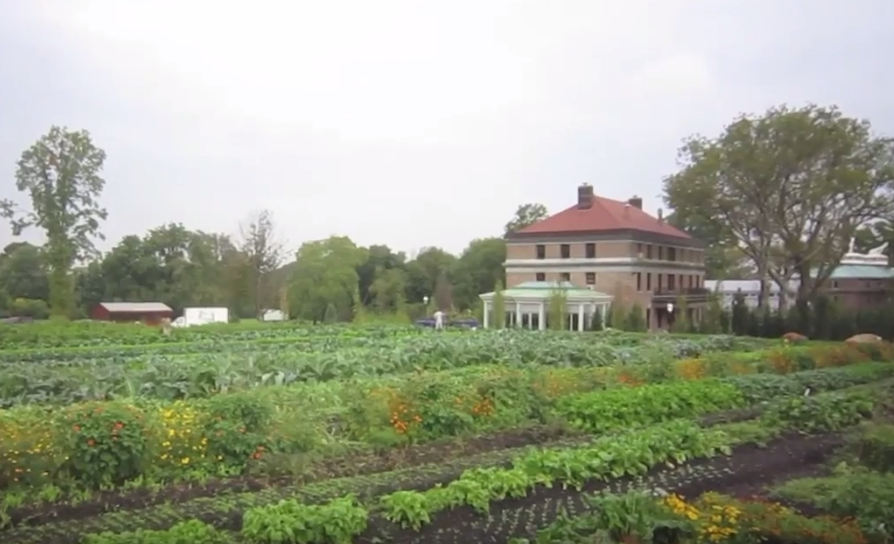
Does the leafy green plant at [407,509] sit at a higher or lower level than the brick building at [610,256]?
lower

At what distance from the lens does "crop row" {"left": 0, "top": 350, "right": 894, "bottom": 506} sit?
6273 mm

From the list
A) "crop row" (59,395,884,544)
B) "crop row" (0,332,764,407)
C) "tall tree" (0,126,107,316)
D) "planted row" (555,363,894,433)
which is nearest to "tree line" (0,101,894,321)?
"tall tree" (0,126,107,316)

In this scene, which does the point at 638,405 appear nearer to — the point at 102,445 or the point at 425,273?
the point at 102,445

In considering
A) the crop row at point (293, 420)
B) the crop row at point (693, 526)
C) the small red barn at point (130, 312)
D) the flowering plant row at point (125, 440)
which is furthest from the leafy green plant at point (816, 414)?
the small red barn at point (130, 312)

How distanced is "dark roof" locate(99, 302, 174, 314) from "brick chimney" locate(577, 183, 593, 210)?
17.9m

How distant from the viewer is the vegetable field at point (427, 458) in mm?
4984

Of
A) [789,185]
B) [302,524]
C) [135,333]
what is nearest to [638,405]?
[302,524]

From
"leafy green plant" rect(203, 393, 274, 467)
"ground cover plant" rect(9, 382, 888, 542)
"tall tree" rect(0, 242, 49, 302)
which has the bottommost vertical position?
"ground cover plant" rect(9, 382, 888, 542)

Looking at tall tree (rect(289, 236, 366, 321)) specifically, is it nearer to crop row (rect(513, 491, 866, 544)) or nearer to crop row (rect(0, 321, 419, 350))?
crop row (rect(0, 321, 419, 350))

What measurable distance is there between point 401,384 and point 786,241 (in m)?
22.5

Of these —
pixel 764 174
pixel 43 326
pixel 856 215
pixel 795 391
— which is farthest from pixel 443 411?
pixel 856 215

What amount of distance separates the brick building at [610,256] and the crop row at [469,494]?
24569mm

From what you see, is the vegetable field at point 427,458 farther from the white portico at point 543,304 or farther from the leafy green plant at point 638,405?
the white portico at point 543,304

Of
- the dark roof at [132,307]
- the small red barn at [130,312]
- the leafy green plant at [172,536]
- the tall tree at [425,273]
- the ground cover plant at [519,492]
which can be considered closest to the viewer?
the leafy green plant at [172,536]
